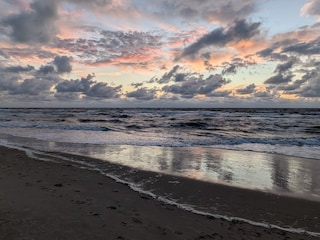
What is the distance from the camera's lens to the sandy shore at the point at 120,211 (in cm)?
389

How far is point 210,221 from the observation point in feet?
14.8

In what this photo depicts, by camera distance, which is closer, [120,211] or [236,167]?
[120,211]

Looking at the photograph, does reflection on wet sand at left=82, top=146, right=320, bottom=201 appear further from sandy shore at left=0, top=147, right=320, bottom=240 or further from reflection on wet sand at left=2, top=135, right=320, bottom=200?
sandy shore at left=0, top=147, right=320, bottom=240

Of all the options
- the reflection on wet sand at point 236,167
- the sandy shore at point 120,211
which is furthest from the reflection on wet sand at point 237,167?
the sandy shore at point 120,211

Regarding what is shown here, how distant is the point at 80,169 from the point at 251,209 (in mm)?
4688

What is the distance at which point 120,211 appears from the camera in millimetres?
4734

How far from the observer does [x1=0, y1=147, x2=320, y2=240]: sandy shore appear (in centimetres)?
389

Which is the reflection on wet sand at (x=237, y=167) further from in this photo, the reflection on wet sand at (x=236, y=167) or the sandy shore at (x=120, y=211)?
the sandy shore at (x=120, y=211)

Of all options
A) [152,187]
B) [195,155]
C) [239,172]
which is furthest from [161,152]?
[152,187]

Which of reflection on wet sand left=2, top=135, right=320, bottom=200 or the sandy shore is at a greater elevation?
the sandy shore

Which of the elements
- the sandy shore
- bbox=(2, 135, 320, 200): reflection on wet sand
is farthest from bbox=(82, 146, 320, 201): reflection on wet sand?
the sandy shore

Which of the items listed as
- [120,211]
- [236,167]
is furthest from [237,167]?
[120,211]

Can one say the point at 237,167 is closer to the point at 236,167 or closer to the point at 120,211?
the point at 236,167

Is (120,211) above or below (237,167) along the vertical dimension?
above
